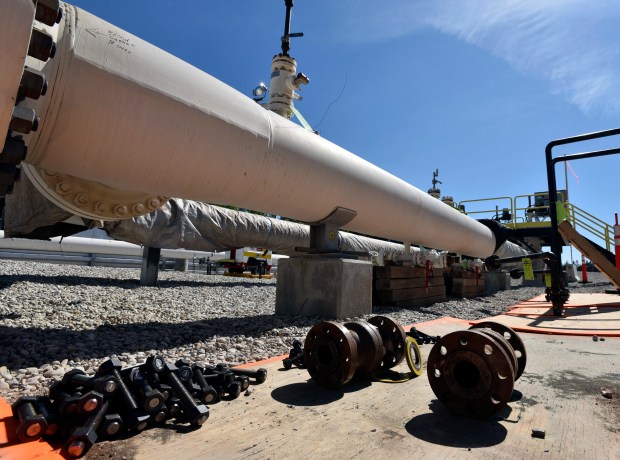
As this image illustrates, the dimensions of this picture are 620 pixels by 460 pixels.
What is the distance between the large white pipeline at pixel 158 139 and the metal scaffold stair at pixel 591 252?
17.1 feet

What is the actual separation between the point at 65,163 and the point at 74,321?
5.96 feet

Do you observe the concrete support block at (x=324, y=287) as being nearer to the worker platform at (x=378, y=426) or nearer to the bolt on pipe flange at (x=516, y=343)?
the worker platform at (x=378, y=426)

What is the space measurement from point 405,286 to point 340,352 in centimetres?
494

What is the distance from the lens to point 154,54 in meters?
3.00

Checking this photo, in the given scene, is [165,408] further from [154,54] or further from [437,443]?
[154,54]

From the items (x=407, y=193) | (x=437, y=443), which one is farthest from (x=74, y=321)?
(x=407, y=193)

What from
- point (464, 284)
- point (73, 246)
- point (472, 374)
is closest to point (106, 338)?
point (472, 374)

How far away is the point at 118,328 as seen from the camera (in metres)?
3.67

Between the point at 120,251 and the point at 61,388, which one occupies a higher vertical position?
the point at 120,251

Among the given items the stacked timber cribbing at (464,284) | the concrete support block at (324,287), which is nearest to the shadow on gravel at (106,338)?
the concrete support block at (324,287)

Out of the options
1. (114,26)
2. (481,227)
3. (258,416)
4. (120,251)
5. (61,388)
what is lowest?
(258,416)

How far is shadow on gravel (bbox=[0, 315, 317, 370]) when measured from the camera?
8.78 feet

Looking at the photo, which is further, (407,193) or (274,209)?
A: (407,193)

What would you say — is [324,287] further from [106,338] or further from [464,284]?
[464,284]
